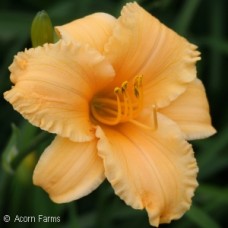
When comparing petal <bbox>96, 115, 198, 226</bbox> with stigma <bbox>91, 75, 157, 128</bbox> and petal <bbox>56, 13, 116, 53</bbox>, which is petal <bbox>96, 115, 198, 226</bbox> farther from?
petal <bbox>56, 13, 116, 53</bbox>

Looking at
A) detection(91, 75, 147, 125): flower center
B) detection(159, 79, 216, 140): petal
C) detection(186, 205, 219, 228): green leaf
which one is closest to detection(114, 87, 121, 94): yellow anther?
detection(91, 75, 147, 125): flower center

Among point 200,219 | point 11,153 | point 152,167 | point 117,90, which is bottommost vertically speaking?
point 200,219

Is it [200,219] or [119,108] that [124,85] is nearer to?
[119,108]

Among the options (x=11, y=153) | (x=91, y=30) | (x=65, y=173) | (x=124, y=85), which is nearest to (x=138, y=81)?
(x=124, y=85)

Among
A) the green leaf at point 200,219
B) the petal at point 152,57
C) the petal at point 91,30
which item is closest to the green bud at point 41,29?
the petal at point 91,30

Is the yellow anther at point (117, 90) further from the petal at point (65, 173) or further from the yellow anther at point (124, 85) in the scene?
the petal at point (65, 173)

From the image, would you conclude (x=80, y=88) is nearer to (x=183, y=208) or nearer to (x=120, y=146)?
(x=120, y=146)
